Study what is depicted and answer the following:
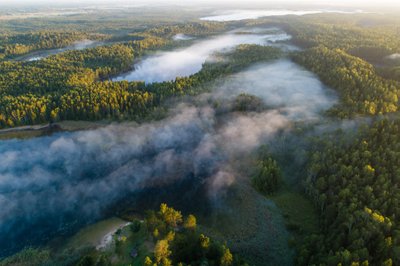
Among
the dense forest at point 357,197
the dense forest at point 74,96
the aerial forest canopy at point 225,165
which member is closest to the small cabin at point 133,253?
the aerial forest canopy at point 225,165

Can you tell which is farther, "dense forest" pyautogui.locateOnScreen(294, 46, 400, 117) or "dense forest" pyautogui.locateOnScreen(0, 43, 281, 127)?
"dense forest" pyautogui.locateOnScreen(0, 43, 281, 127)

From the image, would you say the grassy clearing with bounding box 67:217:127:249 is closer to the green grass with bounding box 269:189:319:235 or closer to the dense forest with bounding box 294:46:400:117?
the green grass with bounding box 269:189:319:235

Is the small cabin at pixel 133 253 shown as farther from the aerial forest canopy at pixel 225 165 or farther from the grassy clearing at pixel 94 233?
the grassy clearing at pixel 94 233

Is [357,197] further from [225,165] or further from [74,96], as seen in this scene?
[74,96]

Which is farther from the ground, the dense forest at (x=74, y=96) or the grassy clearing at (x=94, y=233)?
the dense forest at (x=74, y=96)

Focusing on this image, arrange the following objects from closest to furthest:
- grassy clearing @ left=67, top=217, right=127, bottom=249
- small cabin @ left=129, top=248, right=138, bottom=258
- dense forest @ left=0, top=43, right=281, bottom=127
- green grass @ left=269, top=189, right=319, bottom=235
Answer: small cabin @ left=129, top=248, right=138, bottom=258
grassy clearing @ left=67, top=217, right=127, bottom=249
green grass @ left=269, top=189, right=319, bottom=235
dense forest @ left=0, top=43, right=281, bottom=127

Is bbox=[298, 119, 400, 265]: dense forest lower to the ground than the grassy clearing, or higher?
higher

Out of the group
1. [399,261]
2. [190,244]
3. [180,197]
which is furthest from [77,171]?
[399,261]

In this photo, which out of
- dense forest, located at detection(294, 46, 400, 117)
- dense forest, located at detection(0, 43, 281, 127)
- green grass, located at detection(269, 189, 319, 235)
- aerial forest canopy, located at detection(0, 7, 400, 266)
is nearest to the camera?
aerial forest canopy, located at detection(0, 7, 400, 266)

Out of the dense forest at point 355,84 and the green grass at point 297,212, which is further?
the dense forest at point 355,84

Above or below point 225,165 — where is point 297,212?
below

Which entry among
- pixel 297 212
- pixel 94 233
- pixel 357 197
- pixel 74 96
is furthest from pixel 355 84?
pixel 74 96

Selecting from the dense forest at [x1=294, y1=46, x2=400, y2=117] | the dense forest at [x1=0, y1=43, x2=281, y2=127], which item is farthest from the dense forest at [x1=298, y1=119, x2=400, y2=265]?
the dense forest at [x1=0, y1=43, x2=281, y2=127]
